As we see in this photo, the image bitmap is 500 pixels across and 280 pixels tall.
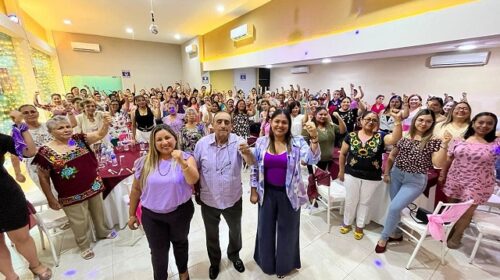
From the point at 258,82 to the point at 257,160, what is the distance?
10178 millimetres

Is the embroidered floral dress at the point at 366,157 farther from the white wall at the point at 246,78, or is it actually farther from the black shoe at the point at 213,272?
the white wall at the point at 246,78

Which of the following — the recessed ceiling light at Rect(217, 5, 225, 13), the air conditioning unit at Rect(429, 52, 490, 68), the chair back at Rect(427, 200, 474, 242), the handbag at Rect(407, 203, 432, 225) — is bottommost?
the handbag at Rect(407, 203, 432, 225)

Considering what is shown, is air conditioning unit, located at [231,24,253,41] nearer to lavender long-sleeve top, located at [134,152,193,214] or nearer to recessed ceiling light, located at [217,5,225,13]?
recessed ceiling light, located at [217,5,225,13]

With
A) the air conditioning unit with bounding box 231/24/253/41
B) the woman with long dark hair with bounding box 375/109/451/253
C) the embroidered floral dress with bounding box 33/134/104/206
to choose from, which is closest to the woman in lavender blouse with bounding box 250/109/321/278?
the woman with long dark hair with bounding box 375/109/451/253

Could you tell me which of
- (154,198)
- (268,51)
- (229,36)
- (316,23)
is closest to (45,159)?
(154,198)

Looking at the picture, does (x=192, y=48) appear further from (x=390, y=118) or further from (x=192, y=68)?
(x=390, y=118)

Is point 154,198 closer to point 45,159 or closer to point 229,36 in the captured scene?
point 45,159

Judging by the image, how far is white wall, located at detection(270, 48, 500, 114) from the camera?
4781 millimetres

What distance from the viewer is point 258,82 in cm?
1155

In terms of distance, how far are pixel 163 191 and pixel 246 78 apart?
432 inches

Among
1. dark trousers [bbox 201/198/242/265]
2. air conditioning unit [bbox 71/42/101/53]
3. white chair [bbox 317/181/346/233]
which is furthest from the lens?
air conditioning unit [bbox 71/42/101/53]

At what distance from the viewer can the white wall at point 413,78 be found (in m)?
4.78

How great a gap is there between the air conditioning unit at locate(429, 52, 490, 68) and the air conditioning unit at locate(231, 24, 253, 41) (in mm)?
5675

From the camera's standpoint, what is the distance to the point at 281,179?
1.85 meters
